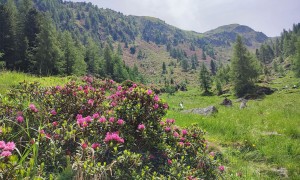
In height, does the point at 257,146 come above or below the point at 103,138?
below

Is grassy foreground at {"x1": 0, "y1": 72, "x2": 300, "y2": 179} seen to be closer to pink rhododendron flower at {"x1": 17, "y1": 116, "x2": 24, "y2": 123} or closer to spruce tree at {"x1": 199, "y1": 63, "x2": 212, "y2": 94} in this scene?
pink rhododendron flower at {"x1": 17, "y1": 116, "x2": 24, "y2": 123}

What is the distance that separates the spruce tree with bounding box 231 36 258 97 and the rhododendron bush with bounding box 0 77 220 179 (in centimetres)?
6474

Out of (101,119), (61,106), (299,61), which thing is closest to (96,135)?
(101,119)

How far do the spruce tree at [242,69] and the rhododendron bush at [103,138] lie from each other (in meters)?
64.7

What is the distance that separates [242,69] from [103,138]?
221ft

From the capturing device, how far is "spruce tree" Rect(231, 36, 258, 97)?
2613 inches

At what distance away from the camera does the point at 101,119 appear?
457 centimetres

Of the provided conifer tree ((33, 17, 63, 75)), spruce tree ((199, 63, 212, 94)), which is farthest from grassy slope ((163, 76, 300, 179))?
spruce tree ((199, 63, 212, 94))

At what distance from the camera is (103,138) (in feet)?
14.8

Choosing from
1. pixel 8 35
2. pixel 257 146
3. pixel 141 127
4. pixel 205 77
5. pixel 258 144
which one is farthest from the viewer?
pixel 205 77

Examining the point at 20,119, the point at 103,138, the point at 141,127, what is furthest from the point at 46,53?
the point at 141,127

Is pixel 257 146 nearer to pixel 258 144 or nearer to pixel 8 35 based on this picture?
pixel 258 144

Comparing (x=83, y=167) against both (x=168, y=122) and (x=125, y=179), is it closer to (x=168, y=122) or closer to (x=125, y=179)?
(x=125, y=179)

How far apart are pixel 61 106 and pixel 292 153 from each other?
6.57 m
